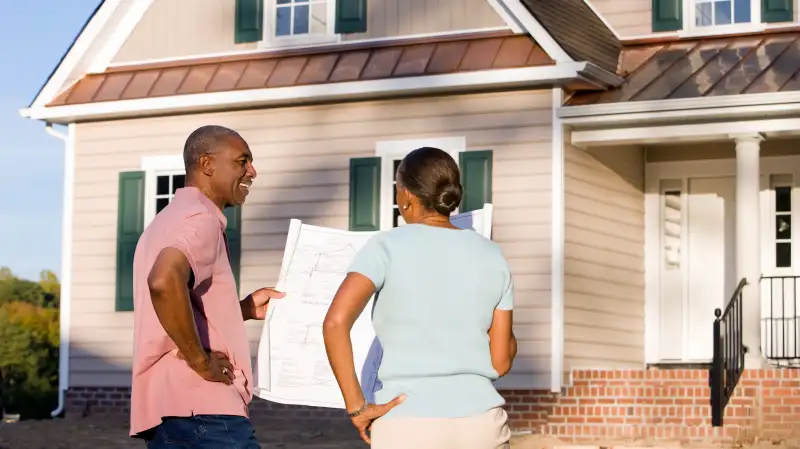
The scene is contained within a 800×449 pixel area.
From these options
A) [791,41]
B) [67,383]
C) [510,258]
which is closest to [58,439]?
[67,383]

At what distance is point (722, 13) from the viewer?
15336mm

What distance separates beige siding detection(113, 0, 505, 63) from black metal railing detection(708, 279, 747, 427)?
4.13 m

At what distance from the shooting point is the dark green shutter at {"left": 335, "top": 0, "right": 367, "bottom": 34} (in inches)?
608

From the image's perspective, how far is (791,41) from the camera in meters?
14.6

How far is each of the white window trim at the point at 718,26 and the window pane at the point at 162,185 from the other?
228 inches

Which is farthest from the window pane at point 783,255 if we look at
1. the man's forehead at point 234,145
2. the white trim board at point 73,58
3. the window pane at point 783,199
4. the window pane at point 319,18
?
the man's forehead at point 234,145

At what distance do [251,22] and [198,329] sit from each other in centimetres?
1175

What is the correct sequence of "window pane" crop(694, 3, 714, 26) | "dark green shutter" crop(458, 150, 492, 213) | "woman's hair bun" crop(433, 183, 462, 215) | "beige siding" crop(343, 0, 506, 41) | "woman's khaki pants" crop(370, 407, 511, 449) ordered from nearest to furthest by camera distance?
1. "woman's khaki pants" crop(370, 407, 511, 449)
2. "woman's hair bun" crop(433, 183, 462, 215)
3. "dark green shutter" crop(458, 150, 492, 213)
4. "beige siding" crop(343, 0, 506, 41)
5. "window pane" crop(694, 3, 714, 26)

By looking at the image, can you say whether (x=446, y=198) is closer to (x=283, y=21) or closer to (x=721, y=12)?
Answer: (x=721, y=12)

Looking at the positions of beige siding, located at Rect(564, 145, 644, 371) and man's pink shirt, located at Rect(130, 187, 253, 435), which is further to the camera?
beige siding, located at Rect(564, 145, 644, 371)

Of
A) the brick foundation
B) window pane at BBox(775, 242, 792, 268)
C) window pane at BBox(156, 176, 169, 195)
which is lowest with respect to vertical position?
Answer: the brick foundation

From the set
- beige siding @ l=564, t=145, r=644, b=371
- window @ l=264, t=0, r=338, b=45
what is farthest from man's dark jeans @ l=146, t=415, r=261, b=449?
window @ l=264, t=0, r=338, b=45

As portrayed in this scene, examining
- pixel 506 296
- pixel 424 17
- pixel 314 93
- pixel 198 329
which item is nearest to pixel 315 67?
pixel 314 93

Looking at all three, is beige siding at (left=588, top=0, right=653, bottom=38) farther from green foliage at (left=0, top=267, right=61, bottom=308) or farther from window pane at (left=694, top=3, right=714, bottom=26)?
green foliage at (left=0, top=267, right=61, bottom=308)
